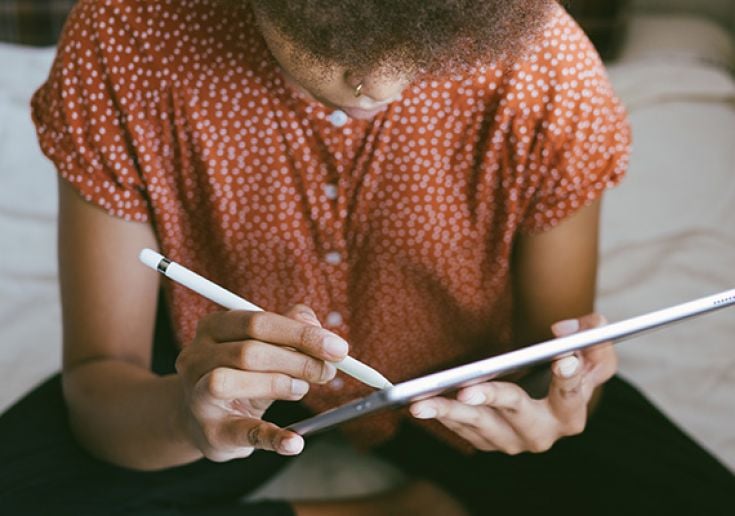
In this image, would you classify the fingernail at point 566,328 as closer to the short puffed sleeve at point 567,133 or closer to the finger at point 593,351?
the finger at point 593,351

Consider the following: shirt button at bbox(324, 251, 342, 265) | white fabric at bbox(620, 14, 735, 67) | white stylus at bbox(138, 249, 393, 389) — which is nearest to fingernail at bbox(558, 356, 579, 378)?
white stylus at bbox(138, 249, 393, 389)

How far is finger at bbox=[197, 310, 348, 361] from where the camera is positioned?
532 mm

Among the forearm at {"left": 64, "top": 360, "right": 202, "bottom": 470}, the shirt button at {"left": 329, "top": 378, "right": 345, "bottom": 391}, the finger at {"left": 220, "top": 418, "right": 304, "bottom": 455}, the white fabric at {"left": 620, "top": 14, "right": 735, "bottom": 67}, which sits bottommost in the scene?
the shirt button at {"left": 329, "top": 378, "right": 345, "bottom": 391}

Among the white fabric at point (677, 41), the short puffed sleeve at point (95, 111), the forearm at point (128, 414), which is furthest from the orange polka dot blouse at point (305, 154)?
the white fabric at point (677, 41)

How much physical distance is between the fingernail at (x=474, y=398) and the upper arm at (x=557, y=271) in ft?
0.77

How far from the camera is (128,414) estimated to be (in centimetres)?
74

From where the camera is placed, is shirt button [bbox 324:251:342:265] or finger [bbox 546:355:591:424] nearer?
finger [bbox 546:355:591:424]

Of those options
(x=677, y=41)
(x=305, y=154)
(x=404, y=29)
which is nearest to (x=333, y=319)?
(x=305, y=154)

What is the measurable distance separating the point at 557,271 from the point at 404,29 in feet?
1.23

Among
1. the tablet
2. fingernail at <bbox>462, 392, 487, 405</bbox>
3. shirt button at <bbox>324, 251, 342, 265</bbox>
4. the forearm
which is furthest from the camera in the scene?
shirt button at <bbox>324, 251, 342, 265</bbox>

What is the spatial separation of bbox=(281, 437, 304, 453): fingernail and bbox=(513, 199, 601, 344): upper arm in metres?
0.34

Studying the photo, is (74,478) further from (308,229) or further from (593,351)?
(593,351)

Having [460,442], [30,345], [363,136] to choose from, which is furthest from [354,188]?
[30,345]

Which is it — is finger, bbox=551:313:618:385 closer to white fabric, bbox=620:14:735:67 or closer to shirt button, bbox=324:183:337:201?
shirt button, bbox=324:183:337:201
